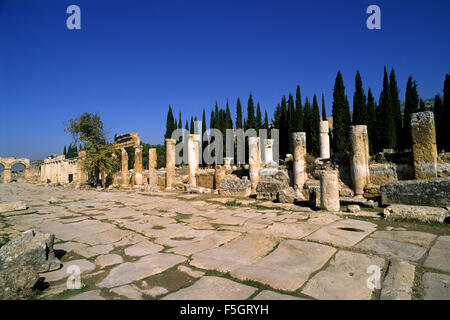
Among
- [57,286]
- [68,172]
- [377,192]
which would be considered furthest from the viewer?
[68,172]

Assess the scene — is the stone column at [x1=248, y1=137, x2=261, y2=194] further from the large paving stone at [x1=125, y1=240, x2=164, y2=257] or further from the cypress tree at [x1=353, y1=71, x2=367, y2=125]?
the cypress tree at [x1=353, y1=71, x2=367, y2=125]

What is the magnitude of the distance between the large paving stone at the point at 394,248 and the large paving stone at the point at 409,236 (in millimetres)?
176

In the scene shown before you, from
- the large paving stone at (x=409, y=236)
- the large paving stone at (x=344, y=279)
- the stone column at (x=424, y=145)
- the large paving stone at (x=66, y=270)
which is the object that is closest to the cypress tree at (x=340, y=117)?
the stone column at (x=424, y=145)

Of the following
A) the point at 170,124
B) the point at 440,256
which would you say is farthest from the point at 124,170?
the point at 170,124

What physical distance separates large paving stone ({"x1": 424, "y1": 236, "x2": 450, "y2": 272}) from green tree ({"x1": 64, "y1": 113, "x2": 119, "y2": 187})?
19627 mm

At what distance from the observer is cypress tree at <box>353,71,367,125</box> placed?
1027 inches

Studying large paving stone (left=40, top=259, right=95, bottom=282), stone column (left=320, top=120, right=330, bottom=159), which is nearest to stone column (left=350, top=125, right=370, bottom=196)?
large paving stone (left=40, top=259, right=95, bottom=282)

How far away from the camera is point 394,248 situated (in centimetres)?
342

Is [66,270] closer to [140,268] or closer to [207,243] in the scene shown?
[140,268]

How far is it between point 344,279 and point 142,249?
273 centimetres

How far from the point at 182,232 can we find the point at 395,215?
4.49m
